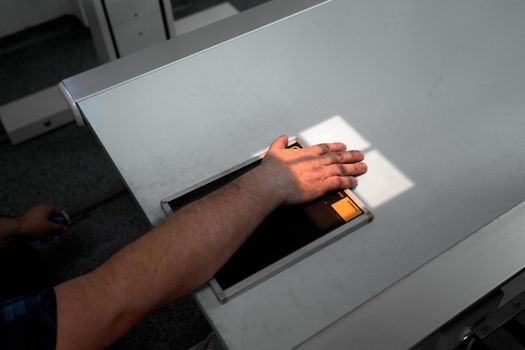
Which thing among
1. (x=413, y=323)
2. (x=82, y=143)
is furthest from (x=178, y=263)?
(x=82, y=143)

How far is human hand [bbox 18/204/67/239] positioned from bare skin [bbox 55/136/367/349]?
601 mm

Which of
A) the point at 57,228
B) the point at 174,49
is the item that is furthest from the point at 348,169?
the point at 57,228

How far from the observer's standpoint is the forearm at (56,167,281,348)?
2.31 feet

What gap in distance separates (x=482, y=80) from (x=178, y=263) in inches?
26.1

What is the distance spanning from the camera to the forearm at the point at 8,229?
3.90ft

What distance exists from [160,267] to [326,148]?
34cm

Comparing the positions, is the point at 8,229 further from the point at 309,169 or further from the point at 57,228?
the point at 309,169

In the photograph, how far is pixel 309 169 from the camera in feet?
2.68

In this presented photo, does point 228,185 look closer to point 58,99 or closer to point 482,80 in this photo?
point 482,80

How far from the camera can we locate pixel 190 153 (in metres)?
0.88

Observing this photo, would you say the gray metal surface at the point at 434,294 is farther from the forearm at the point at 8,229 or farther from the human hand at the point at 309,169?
the forearm at the point at 8,229

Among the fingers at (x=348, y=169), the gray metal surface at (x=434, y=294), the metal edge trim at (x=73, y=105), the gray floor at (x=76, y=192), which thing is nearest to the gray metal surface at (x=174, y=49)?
the metal edge trim at (x=73, y=105)

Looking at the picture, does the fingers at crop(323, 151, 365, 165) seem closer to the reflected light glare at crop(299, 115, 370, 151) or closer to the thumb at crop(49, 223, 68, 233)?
the reflected light glare at crop(299, 115, 370, 151)

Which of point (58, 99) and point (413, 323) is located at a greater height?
point (58, 99)
